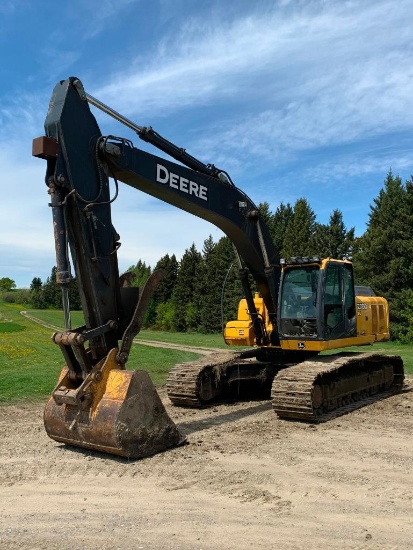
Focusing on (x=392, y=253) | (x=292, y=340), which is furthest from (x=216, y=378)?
(x=392, y=253)

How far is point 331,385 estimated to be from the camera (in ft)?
32.9

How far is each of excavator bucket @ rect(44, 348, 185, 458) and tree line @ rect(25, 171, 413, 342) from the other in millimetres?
11948

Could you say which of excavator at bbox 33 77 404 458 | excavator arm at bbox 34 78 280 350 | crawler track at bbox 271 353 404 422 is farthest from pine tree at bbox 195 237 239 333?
excavator arm at bbox 34 78 280 350

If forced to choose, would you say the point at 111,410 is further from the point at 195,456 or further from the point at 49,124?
the point at 49,124

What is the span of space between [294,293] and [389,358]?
3471mm

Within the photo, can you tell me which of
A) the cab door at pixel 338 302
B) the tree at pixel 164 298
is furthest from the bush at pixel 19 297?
the cab door at pixel 338 302

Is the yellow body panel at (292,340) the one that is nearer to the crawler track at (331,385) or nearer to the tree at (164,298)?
the crawler track at (331,385)

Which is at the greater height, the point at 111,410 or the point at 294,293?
the point at 294,293

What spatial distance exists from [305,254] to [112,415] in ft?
140

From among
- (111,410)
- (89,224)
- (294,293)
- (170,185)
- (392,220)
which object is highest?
(392,220)

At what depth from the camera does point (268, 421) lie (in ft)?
31.0

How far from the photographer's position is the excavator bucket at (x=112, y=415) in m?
6.78

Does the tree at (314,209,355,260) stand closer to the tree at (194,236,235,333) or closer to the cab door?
the tree at (194,236,235,333)

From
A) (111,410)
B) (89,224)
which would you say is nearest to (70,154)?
(89,224)
